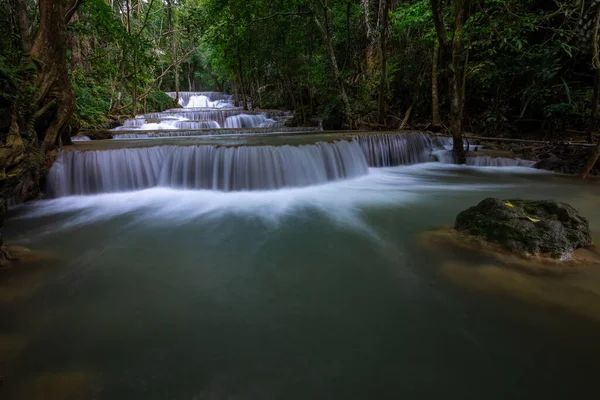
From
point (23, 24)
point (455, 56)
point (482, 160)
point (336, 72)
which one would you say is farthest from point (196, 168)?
point (482, 160)

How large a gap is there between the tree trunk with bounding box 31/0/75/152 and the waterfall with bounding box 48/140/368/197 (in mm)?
609

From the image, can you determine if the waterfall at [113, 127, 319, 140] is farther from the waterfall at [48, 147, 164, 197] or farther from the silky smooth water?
the silky smooth water

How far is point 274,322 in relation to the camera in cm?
243

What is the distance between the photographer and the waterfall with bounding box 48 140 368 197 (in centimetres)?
636

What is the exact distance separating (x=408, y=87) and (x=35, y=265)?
13.8 m

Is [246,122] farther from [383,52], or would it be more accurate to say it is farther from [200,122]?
[383,52]

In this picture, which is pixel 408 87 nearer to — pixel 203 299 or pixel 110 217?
pixel 110 217

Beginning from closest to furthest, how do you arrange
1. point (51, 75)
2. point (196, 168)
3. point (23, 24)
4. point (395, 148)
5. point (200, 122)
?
point (51, 75) → point (196, 168) → point (23, 24) → point (395, 148) → point (200, 122)

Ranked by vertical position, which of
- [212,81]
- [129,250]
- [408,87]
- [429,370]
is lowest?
[429,370]

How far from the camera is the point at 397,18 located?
35.4 feet

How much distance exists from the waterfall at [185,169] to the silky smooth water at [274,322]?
197 centimetres

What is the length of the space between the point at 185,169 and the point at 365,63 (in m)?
12.6

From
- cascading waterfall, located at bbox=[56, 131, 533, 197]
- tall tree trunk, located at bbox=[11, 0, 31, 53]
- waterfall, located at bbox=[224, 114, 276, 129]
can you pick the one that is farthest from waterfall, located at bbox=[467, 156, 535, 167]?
tall tree trunk, located at bbox=[11, 0, 31, 53]

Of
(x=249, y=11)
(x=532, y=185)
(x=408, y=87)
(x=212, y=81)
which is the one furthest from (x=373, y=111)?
(x=212, y=81)
